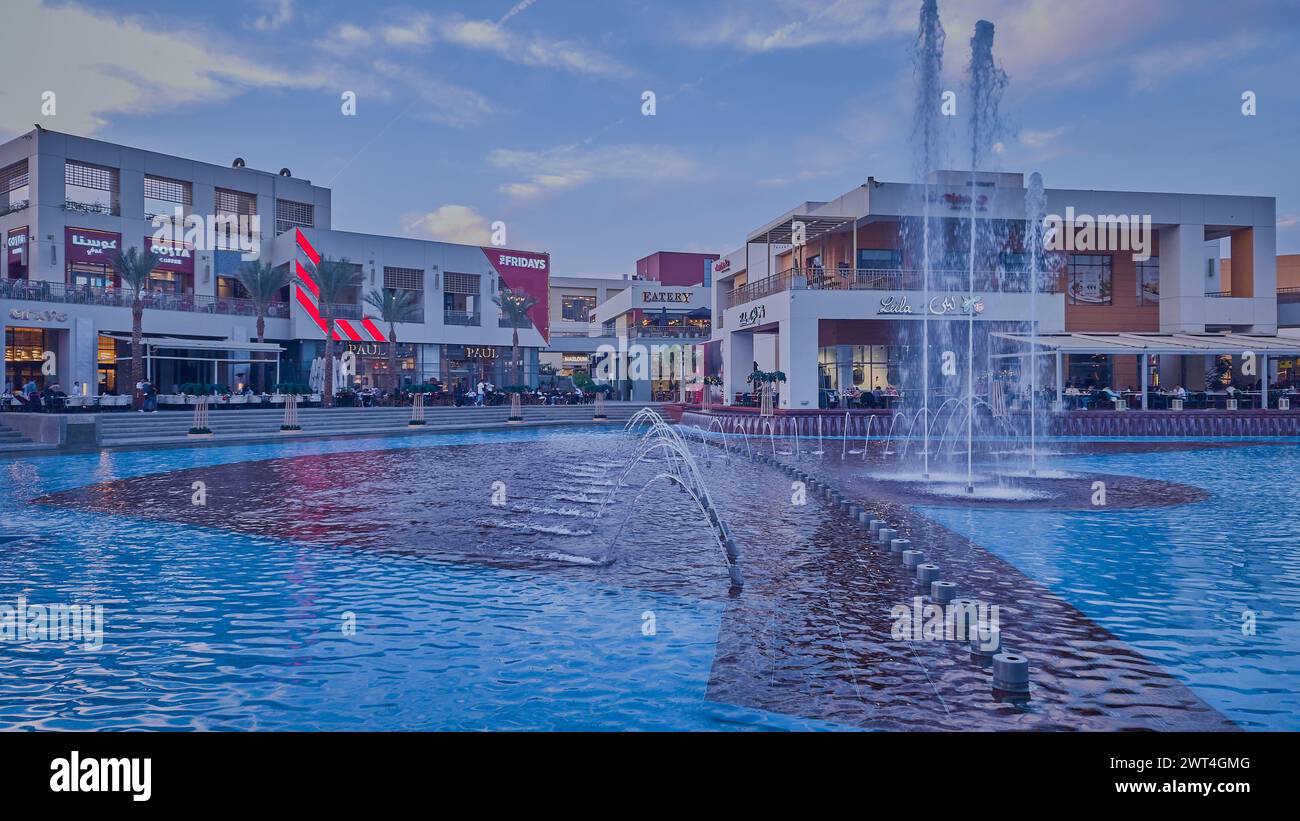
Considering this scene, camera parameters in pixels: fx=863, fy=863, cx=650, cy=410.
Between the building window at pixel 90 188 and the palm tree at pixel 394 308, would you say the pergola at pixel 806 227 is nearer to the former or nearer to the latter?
the palm tree at pixel 394 308

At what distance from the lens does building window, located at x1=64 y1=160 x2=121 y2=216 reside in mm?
43906

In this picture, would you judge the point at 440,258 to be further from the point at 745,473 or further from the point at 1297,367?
the point at 1297,367

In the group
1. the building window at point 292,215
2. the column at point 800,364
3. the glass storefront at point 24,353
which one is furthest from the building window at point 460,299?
the column at point 800,364

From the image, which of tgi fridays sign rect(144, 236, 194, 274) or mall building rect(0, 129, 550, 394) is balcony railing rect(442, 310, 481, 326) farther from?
tgi fridays sign rect(144, 236, 194, 274)

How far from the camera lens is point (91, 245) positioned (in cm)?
4394

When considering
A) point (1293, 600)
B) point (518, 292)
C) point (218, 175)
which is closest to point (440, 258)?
point (518, 292)

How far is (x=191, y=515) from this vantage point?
13.3 metres

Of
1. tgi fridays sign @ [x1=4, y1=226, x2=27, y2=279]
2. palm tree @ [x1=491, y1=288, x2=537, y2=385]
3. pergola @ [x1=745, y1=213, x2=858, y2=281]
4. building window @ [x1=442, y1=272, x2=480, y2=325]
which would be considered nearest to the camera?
pergola @ [x1=745, y1=213, x2=858, y2=281]

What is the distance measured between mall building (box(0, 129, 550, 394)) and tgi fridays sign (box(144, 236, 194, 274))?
Answer: 8 centimetres

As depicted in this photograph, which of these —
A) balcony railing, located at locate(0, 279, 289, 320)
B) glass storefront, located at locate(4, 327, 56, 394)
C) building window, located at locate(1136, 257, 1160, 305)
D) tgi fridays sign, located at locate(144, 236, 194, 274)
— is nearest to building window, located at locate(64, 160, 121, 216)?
tgi fridays sign, located at locate(144, 236, 194, 274)

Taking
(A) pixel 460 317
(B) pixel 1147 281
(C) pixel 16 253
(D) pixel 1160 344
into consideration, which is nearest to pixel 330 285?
(A) pixel 460 317

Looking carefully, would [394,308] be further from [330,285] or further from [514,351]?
[514,351]

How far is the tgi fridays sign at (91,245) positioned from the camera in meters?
43.2

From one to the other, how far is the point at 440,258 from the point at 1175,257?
39.5 m
